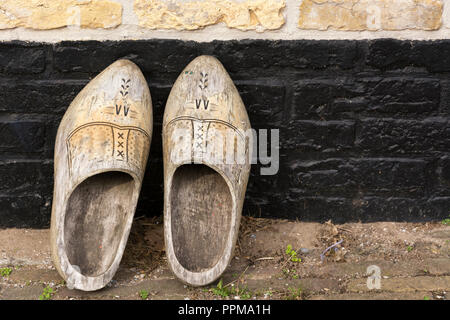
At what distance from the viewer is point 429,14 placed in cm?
230

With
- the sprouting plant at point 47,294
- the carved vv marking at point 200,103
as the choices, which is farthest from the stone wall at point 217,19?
the sprouting plant at point 47,294

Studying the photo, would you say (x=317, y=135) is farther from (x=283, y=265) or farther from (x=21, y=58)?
(x=21, y=58)

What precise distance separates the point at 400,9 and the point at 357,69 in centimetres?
30

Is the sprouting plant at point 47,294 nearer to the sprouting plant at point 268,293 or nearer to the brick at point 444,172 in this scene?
the sprouting plant at point 268,293

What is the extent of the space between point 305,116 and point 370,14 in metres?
0.50

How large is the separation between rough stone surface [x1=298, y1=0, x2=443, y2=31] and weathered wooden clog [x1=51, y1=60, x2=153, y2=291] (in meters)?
0.78

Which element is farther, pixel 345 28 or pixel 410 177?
pixel 410 177

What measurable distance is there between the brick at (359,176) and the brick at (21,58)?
1.18 meters

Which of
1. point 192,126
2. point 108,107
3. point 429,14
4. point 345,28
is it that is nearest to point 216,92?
point 192,126

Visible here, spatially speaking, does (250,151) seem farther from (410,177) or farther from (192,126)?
(410,177)

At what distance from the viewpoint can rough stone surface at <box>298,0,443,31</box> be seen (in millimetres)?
2285

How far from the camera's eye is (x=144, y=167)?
85.8 inches

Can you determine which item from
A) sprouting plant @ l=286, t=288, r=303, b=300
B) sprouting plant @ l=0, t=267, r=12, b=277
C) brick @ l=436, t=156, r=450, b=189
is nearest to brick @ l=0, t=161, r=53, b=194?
sprouting plant @ l=0, t=267, r=12, b=277

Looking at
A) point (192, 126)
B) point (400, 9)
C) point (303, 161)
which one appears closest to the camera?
point (192, 126)
